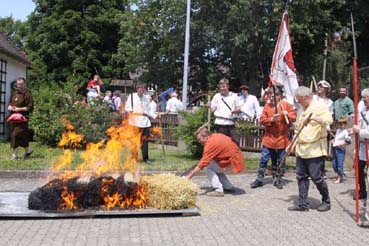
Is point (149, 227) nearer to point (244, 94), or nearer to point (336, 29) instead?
point (244, 94)

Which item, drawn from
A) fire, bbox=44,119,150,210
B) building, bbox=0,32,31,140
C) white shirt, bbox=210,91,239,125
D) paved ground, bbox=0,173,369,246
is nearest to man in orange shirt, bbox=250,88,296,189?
white shirt, bbox=210,91,239,125

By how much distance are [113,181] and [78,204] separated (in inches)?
24.0

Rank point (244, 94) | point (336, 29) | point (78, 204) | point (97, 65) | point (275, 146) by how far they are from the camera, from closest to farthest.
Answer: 1. point (78, 204)
2. point (275, 146)
3. point (244, 94)
4. point (336, 29)
5. point (97, 65)

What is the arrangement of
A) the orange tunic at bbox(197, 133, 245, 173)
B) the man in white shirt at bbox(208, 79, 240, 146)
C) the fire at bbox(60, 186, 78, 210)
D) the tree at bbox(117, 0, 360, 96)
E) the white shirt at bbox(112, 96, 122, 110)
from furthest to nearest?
the tree at bbox(117, 0, 360, 96)
the white shirt at bbox(112, 96, 122, 110)
the man in white shirt at bbox(208, 79, 240, 146)
the orange tunic at bbox(197, 133, 245, 173)
the fire at bbox(60, 186, 78, 210)

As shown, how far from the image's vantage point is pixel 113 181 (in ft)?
25.8

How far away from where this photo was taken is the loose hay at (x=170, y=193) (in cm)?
776

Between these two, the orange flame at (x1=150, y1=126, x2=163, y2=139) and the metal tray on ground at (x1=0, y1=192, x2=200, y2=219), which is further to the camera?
the orange flame at (x1=150, y1=126, x2=163, y2=139)

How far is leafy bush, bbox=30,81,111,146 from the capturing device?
1505 cm

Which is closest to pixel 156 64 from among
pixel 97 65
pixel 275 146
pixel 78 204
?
pixel 97 65

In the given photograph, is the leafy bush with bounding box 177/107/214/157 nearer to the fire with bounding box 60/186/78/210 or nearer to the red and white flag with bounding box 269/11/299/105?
the red and white flag with bounding box 269/11/299/105

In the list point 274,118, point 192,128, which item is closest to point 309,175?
point 274,118

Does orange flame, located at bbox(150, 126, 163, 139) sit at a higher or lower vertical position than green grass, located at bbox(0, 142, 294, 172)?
higher

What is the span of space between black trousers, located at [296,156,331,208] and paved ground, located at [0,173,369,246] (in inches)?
9.6

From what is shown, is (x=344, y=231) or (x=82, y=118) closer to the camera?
(x=344, y=231)
